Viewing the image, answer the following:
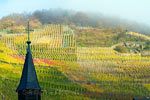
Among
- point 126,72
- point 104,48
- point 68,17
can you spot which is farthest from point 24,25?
point 126,72

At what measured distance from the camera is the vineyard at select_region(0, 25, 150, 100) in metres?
72.8

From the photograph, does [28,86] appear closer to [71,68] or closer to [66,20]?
[71,68]

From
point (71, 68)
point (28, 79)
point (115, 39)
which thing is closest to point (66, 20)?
point (115, 39)

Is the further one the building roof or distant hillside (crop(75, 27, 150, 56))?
distant hillside (crop(75, 27, 150, 56))

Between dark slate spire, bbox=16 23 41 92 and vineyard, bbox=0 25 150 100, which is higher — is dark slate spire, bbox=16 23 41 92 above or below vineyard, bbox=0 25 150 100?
above

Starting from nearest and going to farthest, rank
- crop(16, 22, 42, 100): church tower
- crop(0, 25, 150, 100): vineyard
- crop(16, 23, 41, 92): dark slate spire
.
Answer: crop(16, 22, 42, 100): church tower < crop(16, 23, 41, 92): dark slate spire < crop(0, 25, 150, 100): vineyard

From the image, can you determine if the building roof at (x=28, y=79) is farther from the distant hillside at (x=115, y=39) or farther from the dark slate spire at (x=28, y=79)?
the distant hillside at (x=115, y=39)

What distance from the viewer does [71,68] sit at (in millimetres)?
78500

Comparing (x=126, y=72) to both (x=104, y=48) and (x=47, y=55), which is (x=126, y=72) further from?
(x=47, y=55)

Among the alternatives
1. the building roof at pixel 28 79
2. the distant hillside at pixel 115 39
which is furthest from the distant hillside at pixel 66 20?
the building roof at pixel 28 79

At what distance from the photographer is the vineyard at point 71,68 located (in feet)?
239

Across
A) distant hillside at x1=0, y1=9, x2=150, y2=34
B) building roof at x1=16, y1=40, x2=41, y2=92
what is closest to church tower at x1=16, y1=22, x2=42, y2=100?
building roof at x1=16, y1=40, x2=41, y2=92

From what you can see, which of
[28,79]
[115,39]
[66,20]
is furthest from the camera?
[66,20]

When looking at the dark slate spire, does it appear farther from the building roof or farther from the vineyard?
the vineyard
